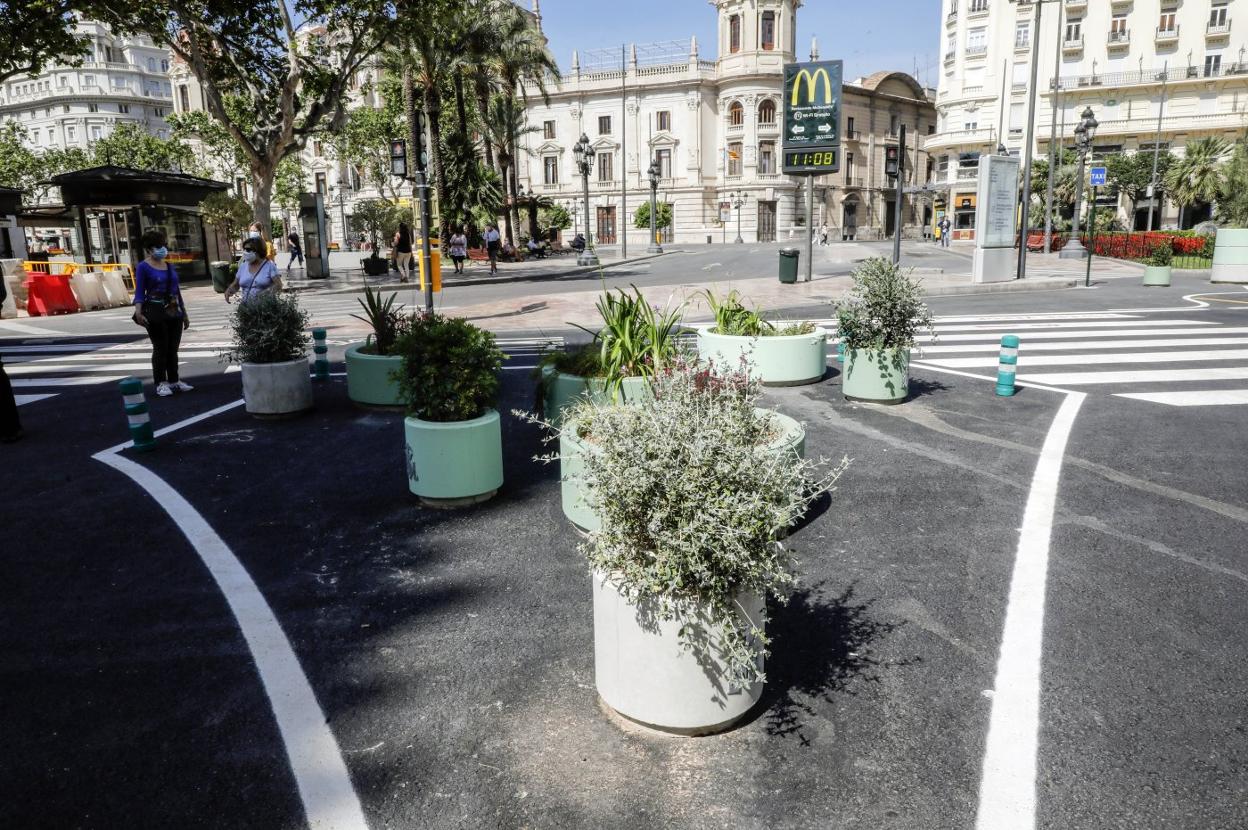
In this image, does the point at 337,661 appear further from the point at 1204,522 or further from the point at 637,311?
the point at 1204,522

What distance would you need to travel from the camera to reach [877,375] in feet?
28.1

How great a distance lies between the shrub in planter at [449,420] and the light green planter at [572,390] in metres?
0.67

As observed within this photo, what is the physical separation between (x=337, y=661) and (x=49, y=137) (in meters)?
127

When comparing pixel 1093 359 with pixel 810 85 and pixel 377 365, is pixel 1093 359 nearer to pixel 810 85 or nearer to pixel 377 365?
pixel 377 365

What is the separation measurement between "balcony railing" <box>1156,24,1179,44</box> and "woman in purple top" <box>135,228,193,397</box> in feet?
221

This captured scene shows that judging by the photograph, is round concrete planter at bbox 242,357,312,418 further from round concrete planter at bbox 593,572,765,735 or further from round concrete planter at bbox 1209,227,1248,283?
round concrete planter at bbox 1209,227,1248,283

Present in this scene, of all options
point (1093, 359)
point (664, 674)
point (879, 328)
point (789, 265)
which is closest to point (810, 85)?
point (789, 265)

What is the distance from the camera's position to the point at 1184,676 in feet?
12.1

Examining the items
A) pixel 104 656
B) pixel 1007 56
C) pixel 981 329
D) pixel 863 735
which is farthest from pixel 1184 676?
pixel 1007 56

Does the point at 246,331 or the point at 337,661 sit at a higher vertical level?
the point at 246,331

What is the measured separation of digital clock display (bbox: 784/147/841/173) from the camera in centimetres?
2197

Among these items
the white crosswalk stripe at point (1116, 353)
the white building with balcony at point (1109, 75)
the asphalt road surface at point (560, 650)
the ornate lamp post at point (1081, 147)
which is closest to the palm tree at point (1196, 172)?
the white building with balcony at point (1109, 75)

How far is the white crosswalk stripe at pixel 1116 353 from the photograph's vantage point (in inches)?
374

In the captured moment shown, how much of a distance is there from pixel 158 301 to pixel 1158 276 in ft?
73.7
